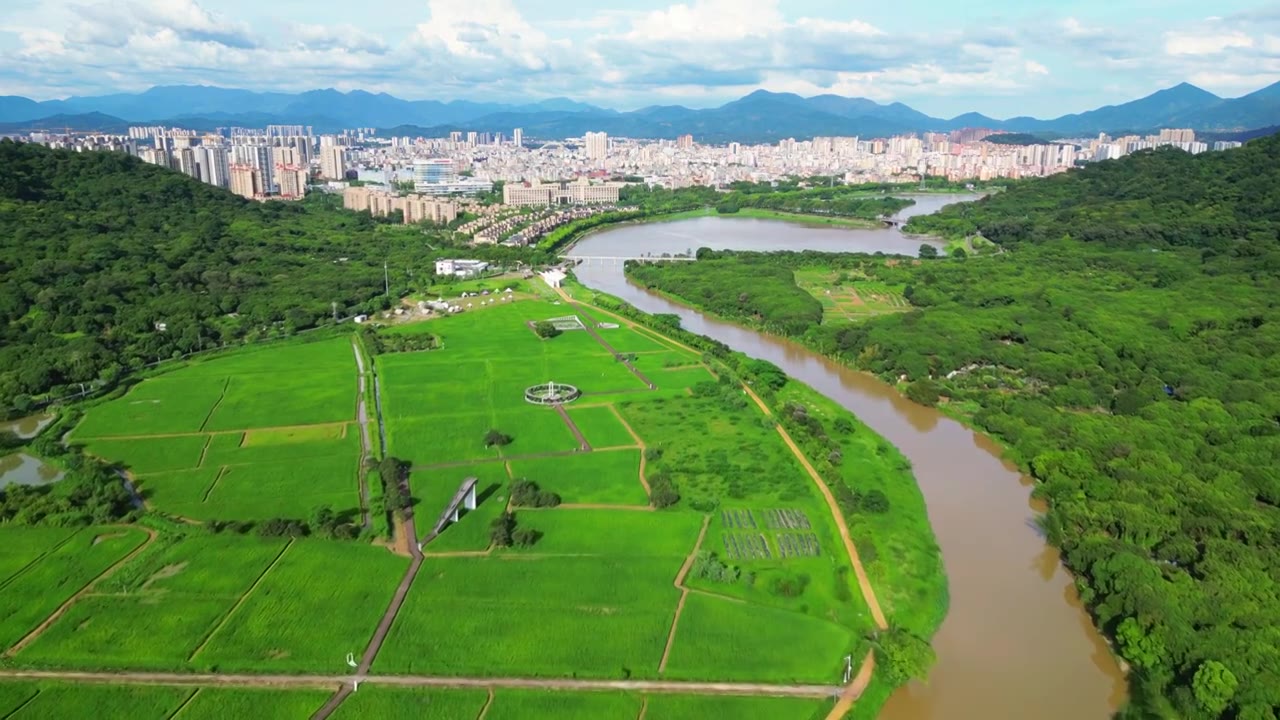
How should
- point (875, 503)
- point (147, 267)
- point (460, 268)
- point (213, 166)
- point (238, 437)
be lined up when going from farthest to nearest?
point (213, 166)
point (460, 268)
point (147, 267)
point (238, 437)
point (875, 503)

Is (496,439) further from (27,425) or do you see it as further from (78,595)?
(27,425)

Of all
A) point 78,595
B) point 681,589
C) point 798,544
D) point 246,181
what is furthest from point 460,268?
point 246,181

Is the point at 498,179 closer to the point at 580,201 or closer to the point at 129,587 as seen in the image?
the point at 580,201

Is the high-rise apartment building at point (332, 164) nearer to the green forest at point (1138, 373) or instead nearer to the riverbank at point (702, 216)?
the riverbank at point (702, 216)

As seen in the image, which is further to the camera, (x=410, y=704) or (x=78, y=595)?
(x=78, y=595)

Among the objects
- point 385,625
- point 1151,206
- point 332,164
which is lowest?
point 385,625

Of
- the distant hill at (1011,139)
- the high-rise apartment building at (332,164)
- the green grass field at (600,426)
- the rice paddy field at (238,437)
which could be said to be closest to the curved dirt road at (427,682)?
the rice paddy field at (238,437)

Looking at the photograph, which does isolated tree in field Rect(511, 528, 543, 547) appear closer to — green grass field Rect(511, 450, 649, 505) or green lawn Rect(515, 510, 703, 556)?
green lawn Rect(515, 510, 703, 556)
